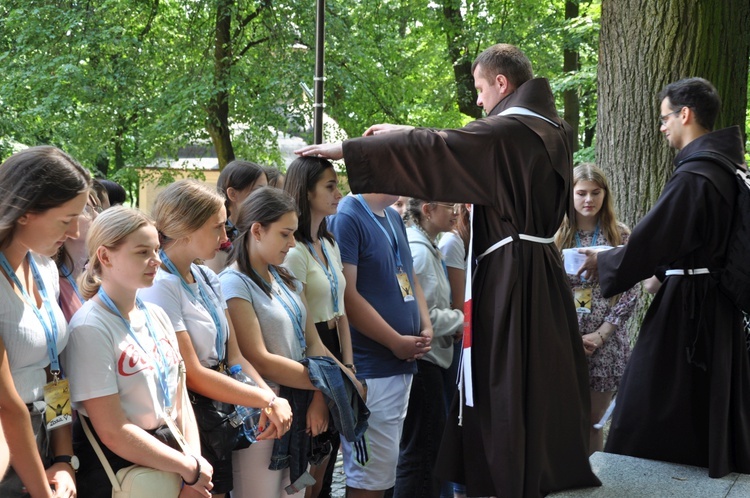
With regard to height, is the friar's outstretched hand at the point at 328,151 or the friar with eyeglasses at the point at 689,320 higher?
the friar's outstretched hand at the point at 328,151

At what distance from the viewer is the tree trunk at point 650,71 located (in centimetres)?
624

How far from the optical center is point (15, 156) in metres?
2.59

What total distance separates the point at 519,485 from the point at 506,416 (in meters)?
0.29

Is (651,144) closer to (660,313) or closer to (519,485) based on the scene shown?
(660,313)

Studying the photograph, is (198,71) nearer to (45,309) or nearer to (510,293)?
(510,293)

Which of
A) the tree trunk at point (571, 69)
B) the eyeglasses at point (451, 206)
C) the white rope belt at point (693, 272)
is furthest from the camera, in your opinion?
the tree trunk at point (571, 69)

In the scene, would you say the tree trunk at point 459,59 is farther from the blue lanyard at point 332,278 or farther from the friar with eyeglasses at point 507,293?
the friar with eyeglasses at point 507,293

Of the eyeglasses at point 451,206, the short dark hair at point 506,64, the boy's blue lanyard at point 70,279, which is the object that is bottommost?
the eyeglasses at point 451,206

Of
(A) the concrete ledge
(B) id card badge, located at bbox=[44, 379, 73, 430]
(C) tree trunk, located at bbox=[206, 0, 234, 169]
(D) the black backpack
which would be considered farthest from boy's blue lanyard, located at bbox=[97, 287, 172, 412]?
(C) tree trunk, located at bbox=[206, 0, 234, 169]

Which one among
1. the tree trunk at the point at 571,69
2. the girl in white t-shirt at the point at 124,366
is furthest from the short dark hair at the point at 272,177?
the tree trunk at the point at 571,69

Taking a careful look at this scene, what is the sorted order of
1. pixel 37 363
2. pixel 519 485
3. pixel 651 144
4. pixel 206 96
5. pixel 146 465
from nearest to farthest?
pixel 37 363 → pixel 146 465 → pixel 519 485 → pixel 651 144 → pixel 206 96

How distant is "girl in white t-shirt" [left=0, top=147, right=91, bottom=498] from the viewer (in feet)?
7.95

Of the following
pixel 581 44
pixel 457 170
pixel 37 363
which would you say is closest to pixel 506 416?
pixel 457 170

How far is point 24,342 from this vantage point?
2.47 m
